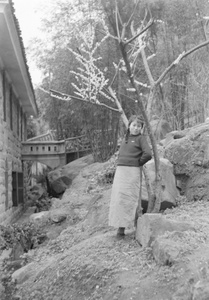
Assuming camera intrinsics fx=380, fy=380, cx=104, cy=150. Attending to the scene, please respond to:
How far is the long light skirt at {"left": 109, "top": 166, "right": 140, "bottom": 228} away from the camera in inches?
184

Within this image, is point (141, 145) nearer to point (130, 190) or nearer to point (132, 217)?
point (130, 190)

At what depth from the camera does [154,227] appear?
13.9 feet

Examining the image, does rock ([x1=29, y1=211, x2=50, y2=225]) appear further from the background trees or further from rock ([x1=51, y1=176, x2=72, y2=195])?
rock ([x1=51, y1=176, x2=72, y2=195])

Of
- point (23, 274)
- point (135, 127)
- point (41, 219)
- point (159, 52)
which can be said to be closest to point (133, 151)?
point (135, 127)

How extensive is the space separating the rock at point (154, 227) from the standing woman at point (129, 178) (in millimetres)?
330

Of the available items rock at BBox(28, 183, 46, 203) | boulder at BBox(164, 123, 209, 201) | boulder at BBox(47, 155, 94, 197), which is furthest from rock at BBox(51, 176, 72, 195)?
boulder at BBox(164, 123, 209, 201)

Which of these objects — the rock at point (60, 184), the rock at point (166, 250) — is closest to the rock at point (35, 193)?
the rock at point (60, 184)

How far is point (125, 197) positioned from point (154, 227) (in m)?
0.62

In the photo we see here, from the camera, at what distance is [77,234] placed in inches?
248

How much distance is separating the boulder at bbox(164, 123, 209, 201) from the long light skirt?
215 cm

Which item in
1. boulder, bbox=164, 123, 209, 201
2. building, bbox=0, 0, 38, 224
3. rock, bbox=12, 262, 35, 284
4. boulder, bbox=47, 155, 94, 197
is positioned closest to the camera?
rock, bbox=12, 262, 35, 284

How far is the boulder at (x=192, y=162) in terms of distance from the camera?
6.71 metres

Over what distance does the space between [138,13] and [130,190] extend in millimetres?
7815

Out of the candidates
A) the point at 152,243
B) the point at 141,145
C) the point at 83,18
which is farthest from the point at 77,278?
the point at 83,18
